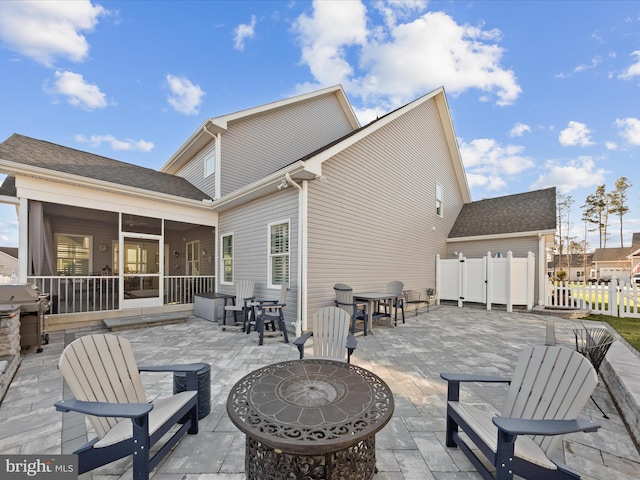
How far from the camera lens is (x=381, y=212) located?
805cm

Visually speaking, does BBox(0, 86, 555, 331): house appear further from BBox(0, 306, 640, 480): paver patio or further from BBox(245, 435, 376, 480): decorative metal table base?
BBox(245, 435, 376, 480): decorative metal table base

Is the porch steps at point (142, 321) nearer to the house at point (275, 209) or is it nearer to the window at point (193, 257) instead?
the house at point (275, 209)

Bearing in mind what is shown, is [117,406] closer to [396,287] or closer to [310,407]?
[310,407]

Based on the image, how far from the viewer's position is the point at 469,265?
10.1 metres

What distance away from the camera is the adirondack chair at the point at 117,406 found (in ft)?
5.47

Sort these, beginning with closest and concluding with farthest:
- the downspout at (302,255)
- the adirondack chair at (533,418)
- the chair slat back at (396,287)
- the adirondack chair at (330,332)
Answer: the adirondack chair at (533,418)
the adirondack chair at (330,332)
the downspout at (302,255)
the chair slat back at (396,287)

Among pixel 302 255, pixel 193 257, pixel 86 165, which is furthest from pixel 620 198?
pixel 86 165

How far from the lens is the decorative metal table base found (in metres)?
1.48

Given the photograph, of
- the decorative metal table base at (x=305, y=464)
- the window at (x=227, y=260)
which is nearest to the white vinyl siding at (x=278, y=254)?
the window at (x=227, y=260)

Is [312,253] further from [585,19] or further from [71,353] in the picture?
[585,19]

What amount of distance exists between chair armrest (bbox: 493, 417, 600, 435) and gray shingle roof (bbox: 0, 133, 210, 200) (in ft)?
26.9

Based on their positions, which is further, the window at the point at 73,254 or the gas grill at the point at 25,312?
the window at the point at 73,254

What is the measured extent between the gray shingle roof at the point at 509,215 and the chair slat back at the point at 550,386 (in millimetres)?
9754

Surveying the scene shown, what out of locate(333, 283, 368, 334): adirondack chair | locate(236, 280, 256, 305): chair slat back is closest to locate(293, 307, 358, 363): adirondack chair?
locate(333, 283, 368, 334): adirondack chair
